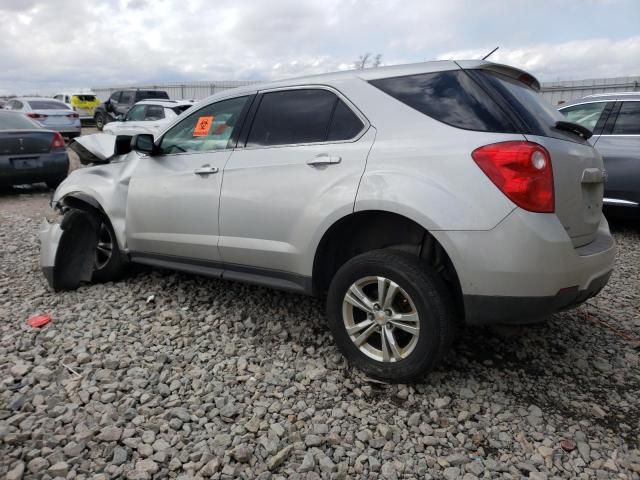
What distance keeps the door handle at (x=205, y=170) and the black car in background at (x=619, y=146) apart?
16.5 ft

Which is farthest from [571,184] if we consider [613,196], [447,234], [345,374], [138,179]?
[613,196]

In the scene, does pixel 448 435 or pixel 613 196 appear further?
pixel 613 196

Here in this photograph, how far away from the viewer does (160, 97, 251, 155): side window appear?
3.53 meters

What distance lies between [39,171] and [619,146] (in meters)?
8.84

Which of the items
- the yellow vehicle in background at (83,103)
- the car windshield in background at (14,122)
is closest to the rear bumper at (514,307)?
the car windshield in background at (14,122)

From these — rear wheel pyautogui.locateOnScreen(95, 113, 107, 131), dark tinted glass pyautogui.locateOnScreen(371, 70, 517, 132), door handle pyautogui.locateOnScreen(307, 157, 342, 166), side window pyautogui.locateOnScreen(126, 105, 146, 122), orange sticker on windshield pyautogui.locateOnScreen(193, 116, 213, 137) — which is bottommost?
rear wheel pyautogui.locateOnScreen(95, 113, 107, 131)

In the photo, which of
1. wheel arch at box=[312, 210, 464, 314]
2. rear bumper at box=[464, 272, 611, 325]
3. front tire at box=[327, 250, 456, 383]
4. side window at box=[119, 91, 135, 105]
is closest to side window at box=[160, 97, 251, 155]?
wheel arch at box=[312, 210, 464, 314]

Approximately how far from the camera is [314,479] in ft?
7.00

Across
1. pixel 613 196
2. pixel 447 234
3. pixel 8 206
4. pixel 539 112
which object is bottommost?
pixel 8 206

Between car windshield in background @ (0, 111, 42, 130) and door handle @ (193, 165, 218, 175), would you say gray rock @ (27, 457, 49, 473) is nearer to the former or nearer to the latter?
door handle @ (193, 165, 218, 175)

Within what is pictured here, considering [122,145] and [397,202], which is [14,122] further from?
[397,202]

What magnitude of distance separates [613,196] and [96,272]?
6.00 m

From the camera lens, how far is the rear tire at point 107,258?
4223 mm

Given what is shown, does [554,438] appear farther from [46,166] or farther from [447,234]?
[46,166]
